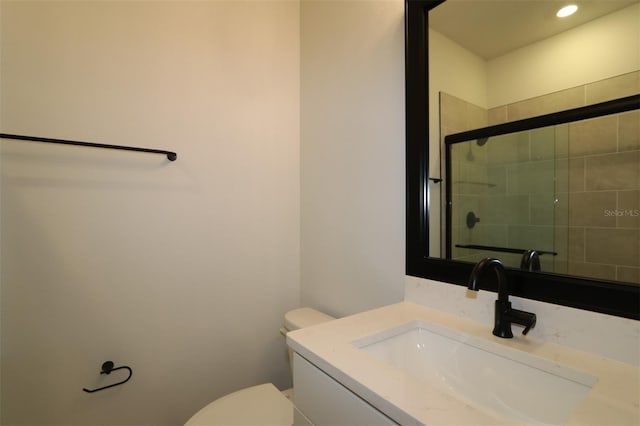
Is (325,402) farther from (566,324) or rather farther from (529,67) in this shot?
(529,67)

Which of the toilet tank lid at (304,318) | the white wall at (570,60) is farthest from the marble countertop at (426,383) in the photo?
the white wall at (570,60)

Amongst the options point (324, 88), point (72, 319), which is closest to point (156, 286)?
point (72, 319)

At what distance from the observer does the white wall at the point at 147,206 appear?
39.6 inches

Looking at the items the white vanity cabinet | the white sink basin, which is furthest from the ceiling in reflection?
the white vanity cabinet

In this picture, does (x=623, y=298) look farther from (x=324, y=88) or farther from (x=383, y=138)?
(x=324, y=88)

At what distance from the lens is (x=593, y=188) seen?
69 centimetres

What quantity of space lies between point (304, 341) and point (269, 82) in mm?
1321

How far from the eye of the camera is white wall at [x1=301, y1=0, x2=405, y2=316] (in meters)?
1.10

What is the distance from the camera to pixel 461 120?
96 cm

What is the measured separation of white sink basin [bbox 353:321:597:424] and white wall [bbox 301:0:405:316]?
275mm

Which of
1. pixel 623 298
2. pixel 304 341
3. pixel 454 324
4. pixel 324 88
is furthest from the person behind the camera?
pixel 324 88

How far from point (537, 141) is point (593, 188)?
0.18 meters

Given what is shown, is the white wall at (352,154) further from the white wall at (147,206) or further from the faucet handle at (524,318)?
the faucet handle at (524,318)

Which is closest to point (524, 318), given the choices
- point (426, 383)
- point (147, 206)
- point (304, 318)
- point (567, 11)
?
point (426, 383)
